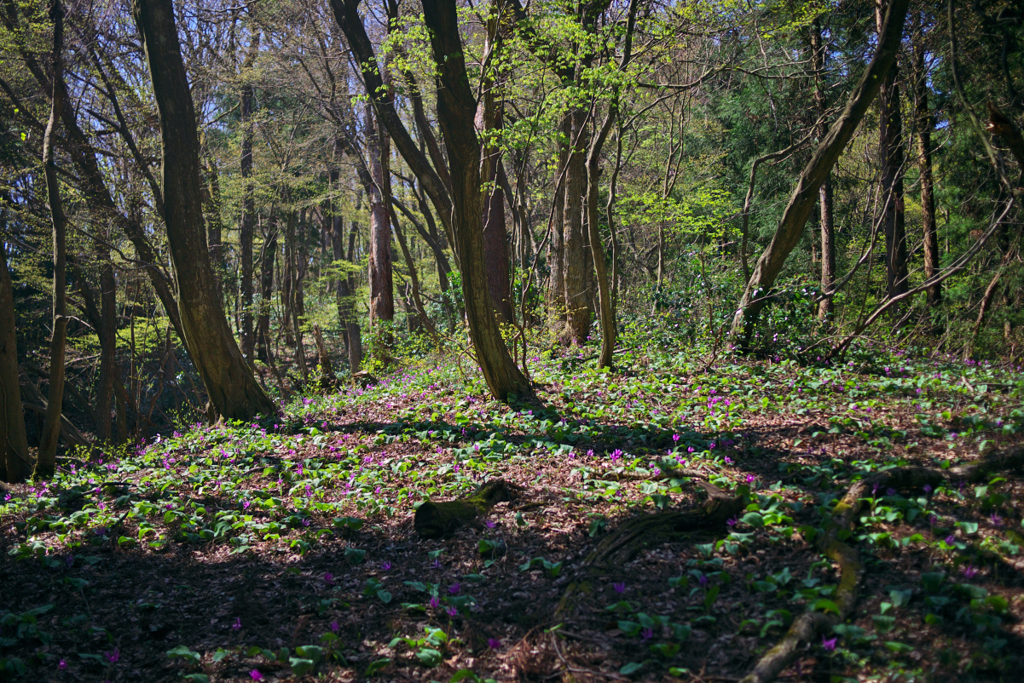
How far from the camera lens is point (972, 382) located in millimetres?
6051

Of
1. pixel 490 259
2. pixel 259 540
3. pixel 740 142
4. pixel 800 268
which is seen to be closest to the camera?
pixel 259 540

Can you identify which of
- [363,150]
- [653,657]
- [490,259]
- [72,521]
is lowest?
[653,657]

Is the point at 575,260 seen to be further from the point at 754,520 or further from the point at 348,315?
the point at 348,315

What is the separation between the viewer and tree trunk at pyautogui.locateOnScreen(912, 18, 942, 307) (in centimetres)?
944

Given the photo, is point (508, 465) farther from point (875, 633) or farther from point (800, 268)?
point (800, 268)

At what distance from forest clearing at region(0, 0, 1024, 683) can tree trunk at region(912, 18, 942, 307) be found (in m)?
0.08

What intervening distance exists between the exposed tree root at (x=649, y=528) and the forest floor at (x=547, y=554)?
3cm

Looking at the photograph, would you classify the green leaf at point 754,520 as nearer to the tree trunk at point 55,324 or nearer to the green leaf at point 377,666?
the green leaf at point 377,666

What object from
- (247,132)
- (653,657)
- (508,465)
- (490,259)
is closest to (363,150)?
(247,132)

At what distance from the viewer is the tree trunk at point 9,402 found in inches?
Answer: 268

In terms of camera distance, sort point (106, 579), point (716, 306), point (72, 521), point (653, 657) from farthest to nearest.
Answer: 1. point (716, 306)
2. point (72, 521)
3. point (106, 579)
4. point (653, 657)

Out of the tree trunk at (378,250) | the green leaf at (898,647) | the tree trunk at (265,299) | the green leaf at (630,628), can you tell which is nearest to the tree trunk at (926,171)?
the green leaf at (898,647)

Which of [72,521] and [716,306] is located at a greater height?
[716,306]

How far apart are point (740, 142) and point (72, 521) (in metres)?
16.8
